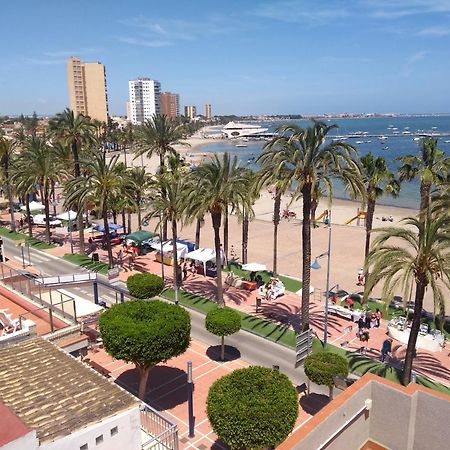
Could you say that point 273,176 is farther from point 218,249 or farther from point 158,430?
point 158,430

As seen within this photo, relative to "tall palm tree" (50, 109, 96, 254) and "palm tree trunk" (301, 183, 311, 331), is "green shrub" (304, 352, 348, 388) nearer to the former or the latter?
"palm tree trunk" (301, 183, 311, 331)

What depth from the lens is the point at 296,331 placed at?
25922 mm

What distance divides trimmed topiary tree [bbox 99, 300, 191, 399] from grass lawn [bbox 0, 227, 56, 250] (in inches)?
1134

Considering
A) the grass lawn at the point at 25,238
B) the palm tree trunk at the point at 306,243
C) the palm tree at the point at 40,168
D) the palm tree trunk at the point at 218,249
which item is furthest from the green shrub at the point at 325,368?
the grass lawn at the point at 25,238

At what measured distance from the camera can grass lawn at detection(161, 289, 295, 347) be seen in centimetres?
2511

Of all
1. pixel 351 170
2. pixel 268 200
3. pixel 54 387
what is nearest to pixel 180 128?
pixel 351 170

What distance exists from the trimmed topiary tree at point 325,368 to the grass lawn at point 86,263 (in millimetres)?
22116

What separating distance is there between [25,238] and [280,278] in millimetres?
28087

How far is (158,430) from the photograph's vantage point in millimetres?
13781

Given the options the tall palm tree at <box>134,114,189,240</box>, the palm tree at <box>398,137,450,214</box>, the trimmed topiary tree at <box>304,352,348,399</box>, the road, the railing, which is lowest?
the road

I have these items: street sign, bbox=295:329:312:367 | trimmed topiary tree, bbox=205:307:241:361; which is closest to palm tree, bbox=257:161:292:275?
trimmed topiary tree, bbox=205:307:241:361

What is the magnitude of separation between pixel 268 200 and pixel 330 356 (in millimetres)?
59199

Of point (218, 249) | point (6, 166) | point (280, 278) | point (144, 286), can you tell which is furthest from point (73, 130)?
point (280, 278)

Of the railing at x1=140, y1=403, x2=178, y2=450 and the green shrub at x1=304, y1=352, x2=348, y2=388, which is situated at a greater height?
the railing at x1=140, y1=403, x2=178, y2=450
